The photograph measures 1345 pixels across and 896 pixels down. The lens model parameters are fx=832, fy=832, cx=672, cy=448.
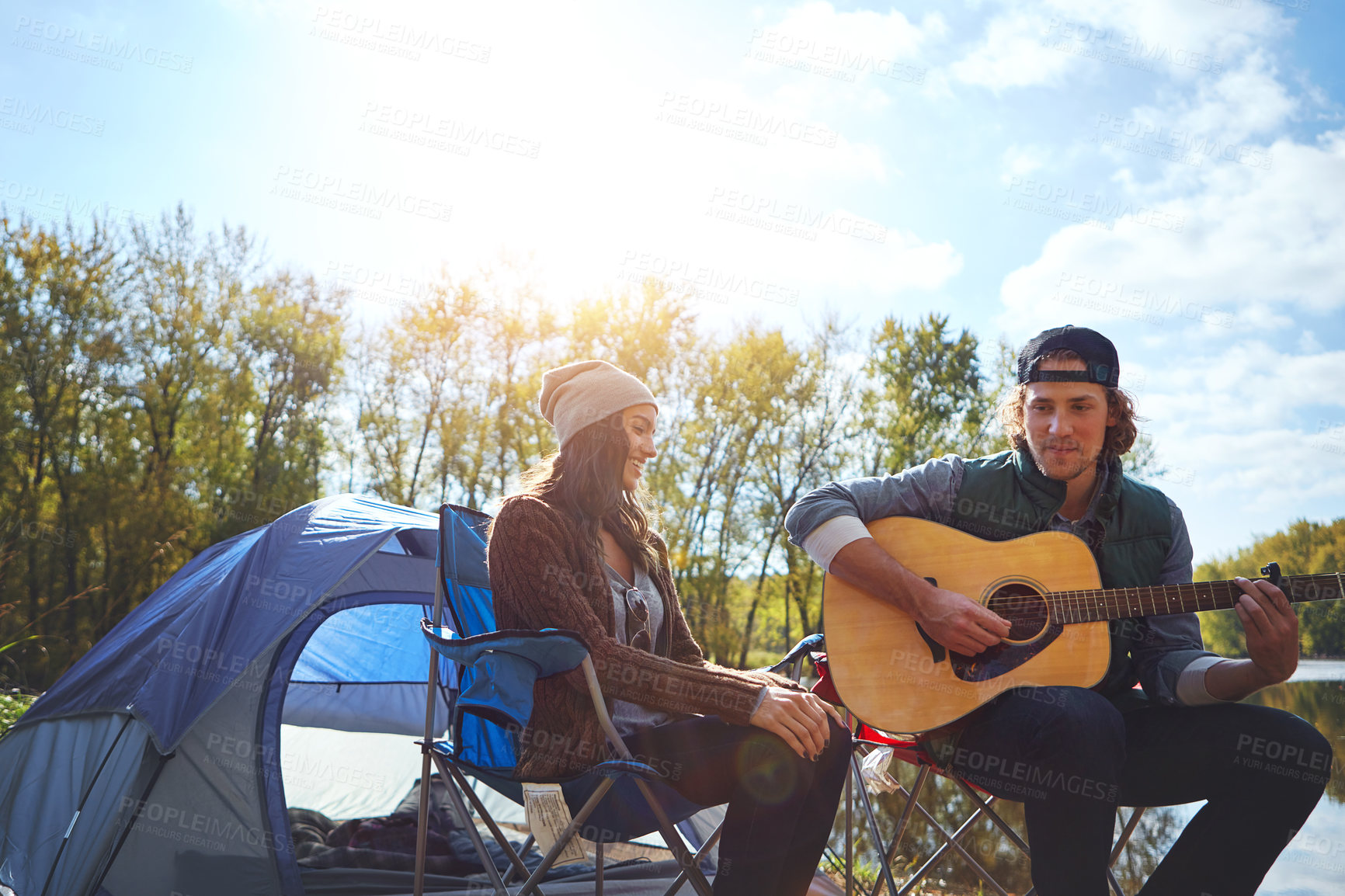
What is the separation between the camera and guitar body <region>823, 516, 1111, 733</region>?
1.69 meters

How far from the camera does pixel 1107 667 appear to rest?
1696mm

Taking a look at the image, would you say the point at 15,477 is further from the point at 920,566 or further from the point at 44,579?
the point at 920,566

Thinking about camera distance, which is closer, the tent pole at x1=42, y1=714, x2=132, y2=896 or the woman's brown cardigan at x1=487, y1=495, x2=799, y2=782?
the woman's brown cardigan at x1=487, y1=495, x2=799, y2=782

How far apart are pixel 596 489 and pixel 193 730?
1489 mm

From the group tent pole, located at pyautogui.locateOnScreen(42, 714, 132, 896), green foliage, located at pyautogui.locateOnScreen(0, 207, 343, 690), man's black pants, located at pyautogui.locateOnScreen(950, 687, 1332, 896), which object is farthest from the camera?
green foliage, located at pyautogui.locateOnScreen(0, 207, 343, 690)

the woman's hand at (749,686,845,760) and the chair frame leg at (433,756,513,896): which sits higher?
the woman's hand at (749,686,845,760)

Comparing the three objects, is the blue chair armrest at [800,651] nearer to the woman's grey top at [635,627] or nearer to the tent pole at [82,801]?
the woman's grey top at [635,627]

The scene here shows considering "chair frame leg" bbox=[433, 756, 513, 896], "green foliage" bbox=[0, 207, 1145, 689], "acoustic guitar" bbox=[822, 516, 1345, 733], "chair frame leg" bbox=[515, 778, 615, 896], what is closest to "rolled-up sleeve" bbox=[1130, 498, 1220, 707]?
"acoustic guitar" bbox=[822, 516, 1345, 733]

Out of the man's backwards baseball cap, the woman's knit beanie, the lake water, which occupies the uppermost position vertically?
the man's backwards baseball cap

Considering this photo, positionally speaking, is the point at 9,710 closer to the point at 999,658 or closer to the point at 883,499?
the point at 883,499

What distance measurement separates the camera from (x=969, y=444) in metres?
14.2

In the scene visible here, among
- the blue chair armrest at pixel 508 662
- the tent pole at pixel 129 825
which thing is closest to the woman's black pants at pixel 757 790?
the blue chair armrest at pixel 508 662

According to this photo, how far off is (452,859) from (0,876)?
1.28 m

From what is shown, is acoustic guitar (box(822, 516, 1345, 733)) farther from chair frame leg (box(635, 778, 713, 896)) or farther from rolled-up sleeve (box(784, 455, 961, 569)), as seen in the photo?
chair frame leg (box(635, 778, 713, 896))
